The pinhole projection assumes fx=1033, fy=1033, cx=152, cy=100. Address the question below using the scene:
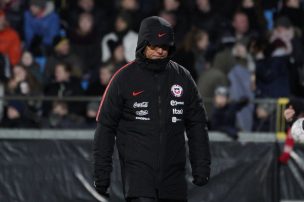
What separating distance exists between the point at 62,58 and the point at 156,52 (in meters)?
7.52

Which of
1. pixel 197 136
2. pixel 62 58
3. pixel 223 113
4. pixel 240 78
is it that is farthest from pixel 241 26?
pixel 197 136

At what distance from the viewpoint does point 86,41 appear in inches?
641

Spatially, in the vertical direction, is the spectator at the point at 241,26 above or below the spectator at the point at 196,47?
above

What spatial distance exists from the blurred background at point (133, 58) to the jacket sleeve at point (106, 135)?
3298 mm

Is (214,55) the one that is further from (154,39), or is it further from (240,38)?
(154,39)

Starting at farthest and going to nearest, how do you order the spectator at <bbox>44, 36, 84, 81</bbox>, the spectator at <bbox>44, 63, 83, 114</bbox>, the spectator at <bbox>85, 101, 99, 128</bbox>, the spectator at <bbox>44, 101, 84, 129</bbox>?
the spectator at <bbox>44, 36, 84, 81</bbox> → the spectator at <bbox>44, 63, 83, 114</bbox> → the spectator at <bbox>85, 101, 99, 128</bbox> → the spectator at <bbox>44, 101, 84, 129</bbox>

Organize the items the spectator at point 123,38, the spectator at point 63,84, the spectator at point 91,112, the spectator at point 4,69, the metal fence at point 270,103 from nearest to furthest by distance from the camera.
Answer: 1. the metal fence at point 270,103
2. the spectator at point 91,112
3. the spectator at point 63,84
4. the spectator at point 4,69
5. the spectator at point 123,38

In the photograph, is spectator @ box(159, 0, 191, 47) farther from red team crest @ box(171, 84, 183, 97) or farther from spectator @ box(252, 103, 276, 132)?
red team crest @ box(171, 84, 183, 97)

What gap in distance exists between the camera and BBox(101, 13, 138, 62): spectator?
1573 cm

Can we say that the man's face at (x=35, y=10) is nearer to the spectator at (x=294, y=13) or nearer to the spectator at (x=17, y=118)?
the spectator at (x=17, y=118)

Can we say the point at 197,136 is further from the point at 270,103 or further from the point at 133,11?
the point at 133,11

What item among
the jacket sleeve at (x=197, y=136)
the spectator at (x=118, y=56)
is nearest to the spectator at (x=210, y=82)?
the spectator at (x=118, y=56)

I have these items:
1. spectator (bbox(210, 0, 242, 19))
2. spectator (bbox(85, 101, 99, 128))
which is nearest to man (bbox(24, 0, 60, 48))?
spectator (bbox(210, 0, 242, 19))

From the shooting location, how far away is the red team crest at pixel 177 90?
8117 millimetres
